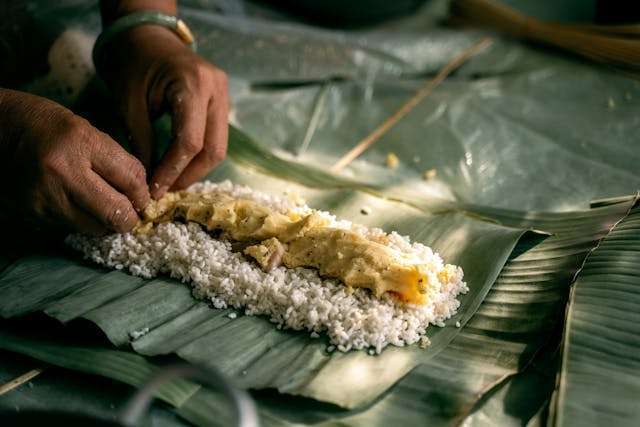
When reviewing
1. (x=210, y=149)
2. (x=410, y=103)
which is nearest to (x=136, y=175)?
(x=210, y=149)

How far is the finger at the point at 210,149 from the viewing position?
6.46 feet

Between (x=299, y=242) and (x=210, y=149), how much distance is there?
48cm

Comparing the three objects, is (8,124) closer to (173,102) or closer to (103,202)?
(103,202)

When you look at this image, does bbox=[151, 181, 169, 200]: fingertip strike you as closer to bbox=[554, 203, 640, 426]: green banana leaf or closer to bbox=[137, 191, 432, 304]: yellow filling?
bbox=[137, 191, 432, 304]: yellow filling

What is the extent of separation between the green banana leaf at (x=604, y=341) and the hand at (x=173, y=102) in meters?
1.14

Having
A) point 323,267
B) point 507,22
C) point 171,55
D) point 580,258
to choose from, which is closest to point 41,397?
point 323,267

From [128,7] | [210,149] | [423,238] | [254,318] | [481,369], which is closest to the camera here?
[481,369]

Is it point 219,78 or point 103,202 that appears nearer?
point 103,202

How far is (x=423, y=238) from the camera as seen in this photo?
6.12ft

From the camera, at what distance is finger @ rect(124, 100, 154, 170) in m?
2.01

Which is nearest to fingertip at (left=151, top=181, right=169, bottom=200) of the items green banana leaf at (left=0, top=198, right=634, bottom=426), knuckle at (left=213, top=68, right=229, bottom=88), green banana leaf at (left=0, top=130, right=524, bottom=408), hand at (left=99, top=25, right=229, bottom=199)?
hand at (left=99, top=25, right=229, bottom=199)

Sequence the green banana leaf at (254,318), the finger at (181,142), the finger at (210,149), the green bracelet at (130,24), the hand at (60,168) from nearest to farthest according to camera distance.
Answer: the green banana leaf at (254,318), the hand at (60,168), the finger at (181,142), the finger at (210,149), the green bracelet at (130,24)

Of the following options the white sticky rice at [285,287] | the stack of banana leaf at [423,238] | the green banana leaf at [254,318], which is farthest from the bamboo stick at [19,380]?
the white sticky rice at [285,287]

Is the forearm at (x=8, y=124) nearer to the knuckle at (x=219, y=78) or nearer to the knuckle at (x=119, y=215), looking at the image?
the knuckle at (x=119, y=215)
